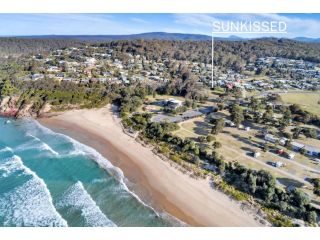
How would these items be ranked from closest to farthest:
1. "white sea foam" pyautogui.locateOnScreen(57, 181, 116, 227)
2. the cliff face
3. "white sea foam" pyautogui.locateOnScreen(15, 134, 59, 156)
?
"white sea foam" pyautogui.locateOnScreen(57, 181, 116, 227) → "white sea foam" pyautogui.locateOnScreen(15, 134, 59, 156) → the cliff face

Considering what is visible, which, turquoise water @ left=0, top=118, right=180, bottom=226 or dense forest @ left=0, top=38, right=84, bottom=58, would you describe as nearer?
turquoise water @ left=0, top=118, right=180, bottom=226

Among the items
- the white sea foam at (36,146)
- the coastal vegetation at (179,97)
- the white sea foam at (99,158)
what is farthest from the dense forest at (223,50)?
the white sea foam at (36,146)

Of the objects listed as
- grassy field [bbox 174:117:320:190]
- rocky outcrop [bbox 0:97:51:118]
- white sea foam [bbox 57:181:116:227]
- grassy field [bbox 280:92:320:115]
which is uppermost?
rocky outcrop [bbox 0:97:51:118]

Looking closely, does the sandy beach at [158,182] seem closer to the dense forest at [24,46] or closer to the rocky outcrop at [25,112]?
the rocky outcrop at [25,112]

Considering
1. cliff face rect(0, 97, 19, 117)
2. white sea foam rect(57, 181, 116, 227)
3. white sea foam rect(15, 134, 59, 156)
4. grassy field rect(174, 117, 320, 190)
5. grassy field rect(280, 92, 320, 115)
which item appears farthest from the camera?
grassy field rect(280, 92, 320, 115)

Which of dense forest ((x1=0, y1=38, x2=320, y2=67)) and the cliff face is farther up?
dense forest ((x1=0, y1=38, x2=320, y2=67))

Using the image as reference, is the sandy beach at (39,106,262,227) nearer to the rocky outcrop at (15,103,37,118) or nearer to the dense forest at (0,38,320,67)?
the rocky outcrop at (15,103,37,118)

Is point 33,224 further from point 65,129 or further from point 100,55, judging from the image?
point 100,55

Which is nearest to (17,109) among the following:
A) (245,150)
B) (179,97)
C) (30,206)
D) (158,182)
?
(179,97)

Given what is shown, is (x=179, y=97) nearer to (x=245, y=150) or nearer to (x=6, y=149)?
(x=245, y=150)

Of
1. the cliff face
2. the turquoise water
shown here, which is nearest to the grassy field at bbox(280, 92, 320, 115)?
the turquoise water
